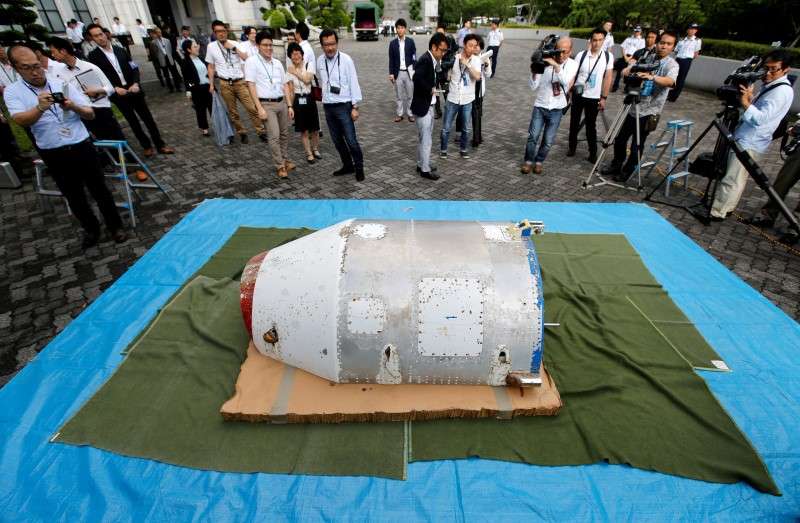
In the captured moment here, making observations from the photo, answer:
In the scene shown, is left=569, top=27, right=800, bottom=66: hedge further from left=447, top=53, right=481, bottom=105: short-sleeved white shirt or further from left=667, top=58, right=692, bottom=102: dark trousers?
left=447, top=53, right=481, bottom=105: short-sleeved white shirt

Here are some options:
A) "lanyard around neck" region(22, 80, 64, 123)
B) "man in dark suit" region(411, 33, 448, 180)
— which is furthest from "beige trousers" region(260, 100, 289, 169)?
"lanyard around neck" region(22, 80, 64, 123)

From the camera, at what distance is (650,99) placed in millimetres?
6109

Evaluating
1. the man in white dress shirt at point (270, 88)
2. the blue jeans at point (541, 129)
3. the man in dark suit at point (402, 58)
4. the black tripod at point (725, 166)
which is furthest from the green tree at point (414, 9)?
the black tripod at point (725, 166)

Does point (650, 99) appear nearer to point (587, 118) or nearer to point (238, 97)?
point (587, 118)

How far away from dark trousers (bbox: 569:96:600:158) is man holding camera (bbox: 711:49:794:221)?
Answer: 229 centimetres

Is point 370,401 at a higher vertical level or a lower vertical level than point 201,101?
lower

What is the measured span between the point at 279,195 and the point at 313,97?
2.09 m

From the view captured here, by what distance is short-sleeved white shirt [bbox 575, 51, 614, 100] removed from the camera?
6.55m

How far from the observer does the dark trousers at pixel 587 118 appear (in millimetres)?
7012

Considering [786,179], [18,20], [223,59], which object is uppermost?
[18,20]

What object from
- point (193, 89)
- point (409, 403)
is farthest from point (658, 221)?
point (193, 89)

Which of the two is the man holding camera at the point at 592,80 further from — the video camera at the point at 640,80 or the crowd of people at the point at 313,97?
the video camera at the point at 640,80

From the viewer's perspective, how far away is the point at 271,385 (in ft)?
10.3

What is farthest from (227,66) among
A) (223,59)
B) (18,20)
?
(18,20)
